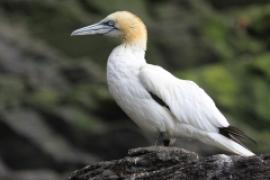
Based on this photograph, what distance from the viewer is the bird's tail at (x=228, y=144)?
13.7 metres

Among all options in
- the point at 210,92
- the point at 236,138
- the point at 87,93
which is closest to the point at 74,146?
the point at 87,93

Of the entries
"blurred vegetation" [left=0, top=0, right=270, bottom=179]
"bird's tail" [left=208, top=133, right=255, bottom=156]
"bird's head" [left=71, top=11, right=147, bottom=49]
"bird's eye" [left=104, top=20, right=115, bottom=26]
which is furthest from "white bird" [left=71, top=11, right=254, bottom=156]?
"blurred vegetation" [left=0, top=0, right=270, bottom=179]

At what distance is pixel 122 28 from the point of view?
1491 centimetres

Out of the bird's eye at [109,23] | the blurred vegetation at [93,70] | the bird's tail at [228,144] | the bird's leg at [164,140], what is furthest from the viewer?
the blurred vegetation at [93,70]

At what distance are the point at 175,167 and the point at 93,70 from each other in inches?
525

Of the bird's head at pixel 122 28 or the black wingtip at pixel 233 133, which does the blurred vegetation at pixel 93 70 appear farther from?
the black wingtip at pixel 233 133

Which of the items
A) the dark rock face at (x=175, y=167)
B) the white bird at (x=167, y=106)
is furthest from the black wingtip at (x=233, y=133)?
the dark rock face at (x=175, y=167)

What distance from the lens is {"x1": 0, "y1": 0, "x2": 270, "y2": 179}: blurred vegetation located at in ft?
75.0

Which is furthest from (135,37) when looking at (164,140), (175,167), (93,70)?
(93,70)

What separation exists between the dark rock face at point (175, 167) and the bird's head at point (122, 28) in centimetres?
248

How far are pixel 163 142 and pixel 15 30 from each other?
43.5 feet

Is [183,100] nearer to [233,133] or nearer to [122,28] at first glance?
[233,133]

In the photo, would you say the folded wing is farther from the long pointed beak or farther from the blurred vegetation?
the blurred vegetation

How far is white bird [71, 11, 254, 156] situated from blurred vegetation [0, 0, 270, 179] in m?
7.70
